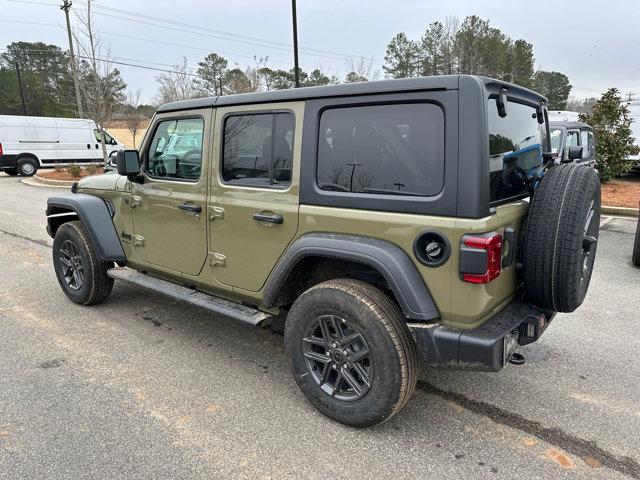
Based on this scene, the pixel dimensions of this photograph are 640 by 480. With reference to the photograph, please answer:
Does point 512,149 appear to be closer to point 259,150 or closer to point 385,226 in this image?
point 385,226

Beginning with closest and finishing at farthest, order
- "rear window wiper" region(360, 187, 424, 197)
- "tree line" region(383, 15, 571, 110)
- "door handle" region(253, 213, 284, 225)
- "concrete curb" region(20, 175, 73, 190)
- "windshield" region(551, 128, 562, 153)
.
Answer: "rear window wiper" region(360, 187, 424, 197) < "door handle" region(253, 213, 284, 225) < "windshield" region(551, 128, 562, 153) < "concrete curb" region(20, 175, 73, 190) < "tree line" region(383, 15, 571, 110)

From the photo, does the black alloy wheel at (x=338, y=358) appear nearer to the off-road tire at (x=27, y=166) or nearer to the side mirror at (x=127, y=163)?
the side mirror at (x=127, y=163)

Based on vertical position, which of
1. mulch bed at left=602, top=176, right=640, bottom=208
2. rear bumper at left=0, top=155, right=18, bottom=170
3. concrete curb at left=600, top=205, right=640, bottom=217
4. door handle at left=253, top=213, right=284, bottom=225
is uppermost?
door handle at left=253, top=213, right=284, bottom=225

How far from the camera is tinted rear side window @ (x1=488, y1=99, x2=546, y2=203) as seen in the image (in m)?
2.43

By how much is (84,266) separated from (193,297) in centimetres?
149

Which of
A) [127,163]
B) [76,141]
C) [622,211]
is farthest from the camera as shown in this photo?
[76,141]

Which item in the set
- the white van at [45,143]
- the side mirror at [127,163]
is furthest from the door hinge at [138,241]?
the white van at [45,143]

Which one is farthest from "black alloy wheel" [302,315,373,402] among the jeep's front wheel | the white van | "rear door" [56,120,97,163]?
"rear door" [56,120,97,163]

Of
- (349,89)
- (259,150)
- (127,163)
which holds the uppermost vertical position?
(349,89)

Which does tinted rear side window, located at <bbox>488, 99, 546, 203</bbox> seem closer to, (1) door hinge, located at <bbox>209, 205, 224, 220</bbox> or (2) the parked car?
(1) door hinge, located at <bbox>209, 205, 224, 220</bbox>

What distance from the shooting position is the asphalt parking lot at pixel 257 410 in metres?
2.39

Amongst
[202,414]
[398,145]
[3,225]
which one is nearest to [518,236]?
[398,145]

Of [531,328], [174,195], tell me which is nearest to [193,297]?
[174,195]

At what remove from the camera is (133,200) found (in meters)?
3.96
